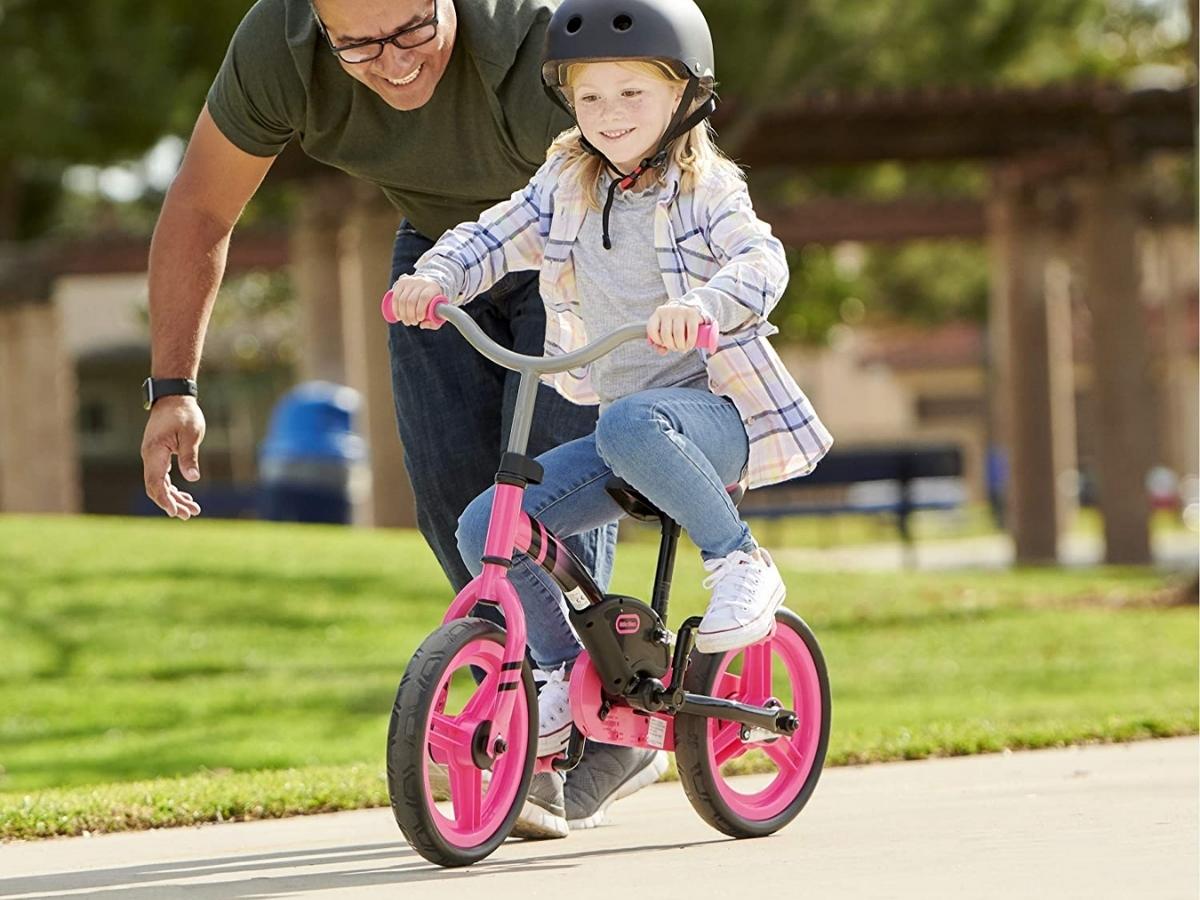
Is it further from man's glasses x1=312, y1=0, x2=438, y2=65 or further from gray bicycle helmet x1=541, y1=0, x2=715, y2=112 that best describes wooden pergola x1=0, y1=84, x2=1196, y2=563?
gray bicycle helmet x1=541, y1=0, x2=715, y2=112

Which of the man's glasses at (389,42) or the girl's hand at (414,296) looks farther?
the man's glasses at (389,42)

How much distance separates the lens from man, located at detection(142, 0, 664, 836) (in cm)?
433

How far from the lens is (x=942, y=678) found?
977cm

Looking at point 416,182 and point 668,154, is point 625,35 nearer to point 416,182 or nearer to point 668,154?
point 668,154

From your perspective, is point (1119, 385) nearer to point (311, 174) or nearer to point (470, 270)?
point (311, 174)

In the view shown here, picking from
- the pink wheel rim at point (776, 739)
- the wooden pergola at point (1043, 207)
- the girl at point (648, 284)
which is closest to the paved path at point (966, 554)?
the wooden pergola at point (1043, 207)

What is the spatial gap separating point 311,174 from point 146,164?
4.31 meters

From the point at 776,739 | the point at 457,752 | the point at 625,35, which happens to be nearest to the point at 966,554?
the point at 776,739

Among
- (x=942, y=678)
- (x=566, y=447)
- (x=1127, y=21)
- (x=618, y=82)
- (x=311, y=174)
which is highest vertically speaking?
(x=1127, y=21)

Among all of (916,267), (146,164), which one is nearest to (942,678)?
(146,164)

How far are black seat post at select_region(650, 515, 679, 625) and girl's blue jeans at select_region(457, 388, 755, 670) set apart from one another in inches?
3.5

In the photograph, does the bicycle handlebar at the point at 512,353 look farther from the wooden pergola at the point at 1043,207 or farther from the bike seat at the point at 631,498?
the wooden pergola at the point at 1043,207

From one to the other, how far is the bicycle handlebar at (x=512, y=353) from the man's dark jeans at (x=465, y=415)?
1.93 ft

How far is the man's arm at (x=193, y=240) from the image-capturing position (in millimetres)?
4570
